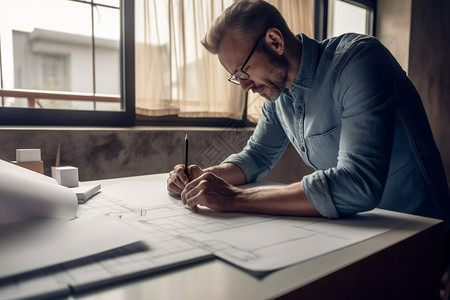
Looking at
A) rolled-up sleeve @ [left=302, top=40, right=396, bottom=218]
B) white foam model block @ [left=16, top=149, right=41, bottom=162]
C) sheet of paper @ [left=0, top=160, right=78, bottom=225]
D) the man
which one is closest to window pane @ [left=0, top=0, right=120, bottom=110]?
white foam model block @ [left=16, top=149, right=41, bottom=162]

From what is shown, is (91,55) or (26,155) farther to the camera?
(91,55)

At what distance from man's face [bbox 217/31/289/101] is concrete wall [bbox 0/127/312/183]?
1.00 m

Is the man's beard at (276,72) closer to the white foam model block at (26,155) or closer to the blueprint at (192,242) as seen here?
the blueprint at (192,242)

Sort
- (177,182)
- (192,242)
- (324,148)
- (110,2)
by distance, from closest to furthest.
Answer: (192,242) < (177,182) < (324,148) < (110,2)

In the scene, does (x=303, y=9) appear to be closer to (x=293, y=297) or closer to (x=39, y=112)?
(x=39, y=112)

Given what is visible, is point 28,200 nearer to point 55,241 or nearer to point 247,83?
point 55,241

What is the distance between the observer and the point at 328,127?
100cm

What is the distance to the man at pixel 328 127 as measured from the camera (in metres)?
0.73

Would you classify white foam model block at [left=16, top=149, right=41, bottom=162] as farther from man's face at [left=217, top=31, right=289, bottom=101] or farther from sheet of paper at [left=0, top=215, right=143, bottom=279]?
man's face at [left=217, top=31, right=289, bottom=101]

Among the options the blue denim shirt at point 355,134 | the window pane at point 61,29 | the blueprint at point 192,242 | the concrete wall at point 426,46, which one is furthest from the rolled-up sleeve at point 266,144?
the concrete wall at point 426,46

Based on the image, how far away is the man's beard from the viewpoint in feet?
3.30

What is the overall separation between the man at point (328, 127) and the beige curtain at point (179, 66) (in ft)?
3.58

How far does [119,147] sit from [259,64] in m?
1.12

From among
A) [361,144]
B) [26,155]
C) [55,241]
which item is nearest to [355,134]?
[361,144]
